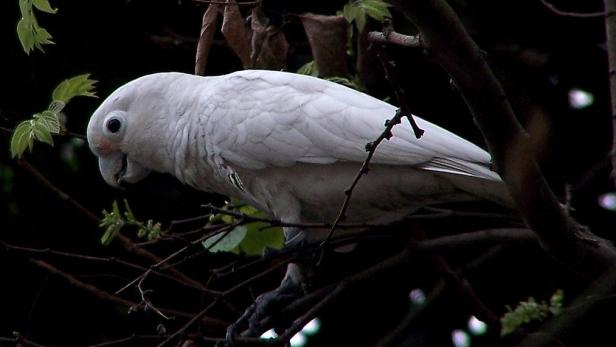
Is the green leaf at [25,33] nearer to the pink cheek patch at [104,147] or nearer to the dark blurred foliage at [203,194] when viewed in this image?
the pink cheek patch at [104,147]

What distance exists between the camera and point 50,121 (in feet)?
9.68

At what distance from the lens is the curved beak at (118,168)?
11.8 ft

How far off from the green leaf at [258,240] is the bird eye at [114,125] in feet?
1.80

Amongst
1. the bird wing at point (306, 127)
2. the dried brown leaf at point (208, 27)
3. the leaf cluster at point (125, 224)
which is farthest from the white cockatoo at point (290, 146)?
the leaf cluster at point (125, 224)

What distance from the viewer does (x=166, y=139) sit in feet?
11.4

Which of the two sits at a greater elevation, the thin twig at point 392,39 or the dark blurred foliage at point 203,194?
the thin twig at point 392,39

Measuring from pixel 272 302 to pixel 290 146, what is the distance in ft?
1.70

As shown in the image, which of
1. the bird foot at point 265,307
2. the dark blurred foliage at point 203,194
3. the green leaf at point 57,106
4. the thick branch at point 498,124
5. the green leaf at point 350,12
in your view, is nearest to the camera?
the thick branch at point 498,124

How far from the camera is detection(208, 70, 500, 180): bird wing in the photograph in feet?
10.1

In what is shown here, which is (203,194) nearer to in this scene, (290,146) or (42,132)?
(290,146)

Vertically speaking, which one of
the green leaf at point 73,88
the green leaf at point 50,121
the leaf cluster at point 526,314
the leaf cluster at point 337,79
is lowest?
the leaf cluster at point 337,79

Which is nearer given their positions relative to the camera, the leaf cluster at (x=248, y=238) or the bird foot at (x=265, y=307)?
the bird foot at (x=265, y=307)

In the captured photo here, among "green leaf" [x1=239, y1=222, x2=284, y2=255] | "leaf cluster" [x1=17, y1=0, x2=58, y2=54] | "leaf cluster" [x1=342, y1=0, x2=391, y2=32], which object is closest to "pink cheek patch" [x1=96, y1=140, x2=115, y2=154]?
"green leaf" [x1=239, y1=222, x2=284, y2=255]

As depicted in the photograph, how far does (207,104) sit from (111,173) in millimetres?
491
